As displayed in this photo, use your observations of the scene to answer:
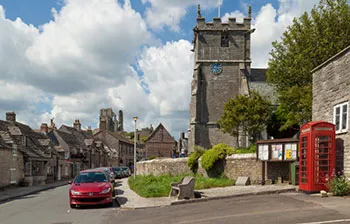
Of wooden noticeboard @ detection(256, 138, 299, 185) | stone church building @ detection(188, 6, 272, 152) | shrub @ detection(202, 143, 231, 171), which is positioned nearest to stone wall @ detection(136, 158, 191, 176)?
shrub @ detection(202, 143, 231, 171)

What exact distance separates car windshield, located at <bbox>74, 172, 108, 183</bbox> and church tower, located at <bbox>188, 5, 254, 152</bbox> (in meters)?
27.0

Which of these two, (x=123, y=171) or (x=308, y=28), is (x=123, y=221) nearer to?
(x=308, y=28)

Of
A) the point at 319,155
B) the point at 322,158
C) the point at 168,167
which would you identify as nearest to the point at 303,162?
the point at 319,155

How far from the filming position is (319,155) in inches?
541

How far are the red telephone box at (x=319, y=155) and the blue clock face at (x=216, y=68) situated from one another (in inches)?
1249

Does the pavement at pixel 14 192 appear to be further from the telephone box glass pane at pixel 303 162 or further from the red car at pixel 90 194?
the telephone box glass pane at pixel 303 162

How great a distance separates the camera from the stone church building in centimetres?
4400

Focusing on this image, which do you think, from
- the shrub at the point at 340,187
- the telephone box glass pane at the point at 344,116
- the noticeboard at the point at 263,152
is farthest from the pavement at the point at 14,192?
the telephone box glass pane at the point at 344,116

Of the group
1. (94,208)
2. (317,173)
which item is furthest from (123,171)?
(317,173)

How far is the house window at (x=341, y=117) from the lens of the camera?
1341 centimetres

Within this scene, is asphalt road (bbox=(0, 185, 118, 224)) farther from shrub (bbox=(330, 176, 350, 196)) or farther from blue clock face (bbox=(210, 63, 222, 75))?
blue clock face (bbox=(210, 63, 222, 75))

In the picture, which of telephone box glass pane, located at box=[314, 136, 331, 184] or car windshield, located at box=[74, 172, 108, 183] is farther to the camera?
car windshield, located at box=[74, 172, 108, 183]

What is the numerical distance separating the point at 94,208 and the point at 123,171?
31889 mm

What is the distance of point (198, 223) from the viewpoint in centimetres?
998
